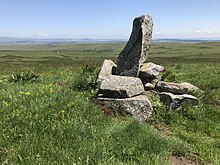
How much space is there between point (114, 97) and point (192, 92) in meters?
3.47

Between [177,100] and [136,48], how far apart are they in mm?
3432

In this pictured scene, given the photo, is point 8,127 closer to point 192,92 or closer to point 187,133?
point 187,133

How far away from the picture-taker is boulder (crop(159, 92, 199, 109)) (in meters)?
9.66

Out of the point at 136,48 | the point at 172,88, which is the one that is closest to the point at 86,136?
the point at 172,88

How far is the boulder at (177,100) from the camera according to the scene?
31.7ft

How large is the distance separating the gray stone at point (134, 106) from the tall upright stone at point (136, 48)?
2995 millimetres

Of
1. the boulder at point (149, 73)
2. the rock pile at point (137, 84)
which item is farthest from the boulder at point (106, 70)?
the boulder at point (149, 73)

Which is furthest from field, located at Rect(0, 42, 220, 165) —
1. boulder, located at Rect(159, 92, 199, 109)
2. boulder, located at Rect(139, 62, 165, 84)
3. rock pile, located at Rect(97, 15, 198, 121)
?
boulder, located at Rect(139, 62, 165, 84)

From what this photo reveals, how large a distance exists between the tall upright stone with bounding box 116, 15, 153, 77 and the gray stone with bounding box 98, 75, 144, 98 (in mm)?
1973

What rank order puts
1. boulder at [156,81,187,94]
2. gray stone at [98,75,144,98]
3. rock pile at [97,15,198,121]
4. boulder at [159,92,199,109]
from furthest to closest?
boulder at [156,81,187,94], boulder at [159,92,199,109], gray stone at [98,75,144,98], rock pile at [97,15,198,121]

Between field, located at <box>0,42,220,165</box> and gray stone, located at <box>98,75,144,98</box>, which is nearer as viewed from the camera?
field, located at <box>0,42,220,165</box>

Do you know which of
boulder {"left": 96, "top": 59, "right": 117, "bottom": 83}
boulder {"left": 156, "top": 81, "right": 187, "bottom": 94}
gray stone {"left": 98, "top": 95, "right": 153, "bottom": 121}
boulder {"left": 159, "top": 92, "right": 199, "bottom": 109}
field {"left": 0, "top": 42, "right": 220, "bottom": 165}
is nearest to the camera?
field {"left": 0, "top": 42, "right": 220, "bottom": 165}

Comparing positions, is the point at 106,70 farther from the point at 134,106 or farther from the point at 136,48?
the point at 134,106

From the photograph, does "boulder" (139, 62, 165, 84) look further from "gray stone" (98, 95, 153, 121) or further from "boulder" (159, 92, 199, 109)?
"gray stone" (98, 95, 153, 121)
